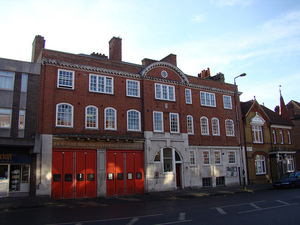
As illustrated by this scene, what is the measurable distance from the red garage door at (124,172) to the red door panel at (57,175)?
368cm

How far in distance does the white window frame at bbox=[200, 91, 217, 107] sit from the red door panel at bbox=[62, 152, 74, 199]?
48.7 feet

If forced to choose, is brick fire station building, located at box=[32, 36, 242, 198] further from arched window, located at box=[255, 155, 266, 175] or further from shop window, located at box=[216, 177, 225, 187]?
arched window, located at box=[255, 155, 266, 175]

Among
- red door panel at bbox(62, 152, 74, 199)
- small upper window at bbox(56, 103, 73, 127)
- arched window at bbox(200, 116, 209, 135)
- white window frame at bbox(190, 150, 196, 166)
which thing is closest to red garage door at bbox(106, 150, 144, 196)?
red door panel at bbox(62, 152, 74, 199)

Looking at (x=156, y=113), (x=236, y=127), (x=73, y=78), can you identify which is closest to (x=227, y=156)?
(x=236, y=127)

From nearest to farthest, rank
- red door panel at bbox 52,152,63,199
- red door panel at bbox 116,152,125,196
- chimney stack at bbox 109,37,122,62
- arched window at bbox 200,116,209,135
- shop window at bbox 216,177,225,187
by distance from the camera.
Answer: red door panel at bbox 52,152,63,199
red door panel at bbox 116,152,125,196
chimney stack at bbox 109,37,122,62
shop window at bbox 216,177,225,187
arched window at bbox 200,116,209,135

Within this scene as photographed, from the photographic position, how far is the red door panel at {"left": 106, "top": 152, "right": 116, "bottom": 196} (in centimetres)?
2130

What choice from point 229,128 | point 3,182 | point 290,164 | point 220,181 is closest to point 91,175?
point 3,182

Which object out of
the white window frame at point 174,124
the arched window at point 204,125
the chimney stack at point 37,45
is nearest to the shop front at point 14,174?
the chimney stack at point 37,45

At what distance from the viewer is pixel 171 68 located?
2669cm

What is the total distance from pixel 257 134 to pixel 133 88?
681 inches

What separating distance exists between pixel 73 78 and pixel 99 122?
13.3ft

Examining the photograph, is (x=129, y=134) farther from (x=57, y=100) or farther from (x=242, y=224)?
(x=242, y=224)

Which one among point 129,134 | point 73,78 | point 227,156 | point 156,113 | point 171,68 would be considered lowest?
point 227,156

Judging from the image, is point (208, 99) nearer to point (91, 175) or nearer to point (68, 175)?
point (91, 175)
